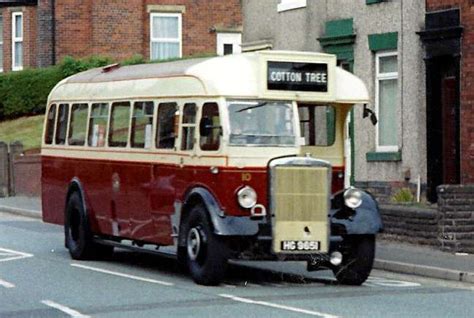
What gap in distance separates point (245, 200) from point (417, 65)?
9.37 meters

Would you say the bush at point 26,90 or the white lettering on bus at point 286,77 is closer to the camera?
the white lettering on bus at point 286,77

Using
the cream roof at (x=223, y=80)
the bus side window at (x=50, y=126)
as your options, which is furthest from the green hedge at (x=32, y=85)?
the cream roof at (x=223, y=80)

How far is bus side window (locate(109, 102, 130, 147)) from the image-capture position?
66.1 ft

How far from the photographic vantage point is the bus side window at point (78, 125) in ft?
71.8

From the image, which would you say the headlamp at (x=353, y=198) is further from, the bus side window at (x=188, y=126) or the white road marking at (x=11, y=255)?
the white road marking at (x=11, y=255)

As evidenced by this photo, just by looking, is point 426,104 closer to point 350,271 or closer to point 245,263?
point 245,263

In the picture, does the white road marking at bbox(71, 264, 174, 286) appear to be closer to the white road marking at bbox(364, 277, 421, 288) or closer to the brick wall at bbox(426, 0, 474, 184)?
the white road marking at bbox(364, 277, 421, 288)

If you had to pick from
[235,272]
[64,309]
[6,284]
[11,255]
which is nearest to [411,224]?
[235,272]

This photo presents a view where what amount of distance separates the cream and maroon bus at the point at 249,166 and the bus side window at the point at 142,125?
14 millimetres

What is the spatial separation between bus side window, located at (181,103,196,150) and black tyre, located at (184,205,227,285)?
942mm

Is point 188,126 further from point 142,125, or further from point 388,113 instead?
point 388,113

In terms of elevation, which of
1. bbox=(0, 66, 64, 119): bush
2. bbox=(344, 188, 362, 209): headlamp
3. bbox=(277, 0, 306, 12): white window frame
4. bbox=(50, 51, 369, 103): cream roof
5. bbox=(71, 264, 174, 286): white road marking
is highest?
bbox=(277, 0, 306, 12): white window frame

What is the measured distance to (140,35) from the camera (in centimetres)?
4700

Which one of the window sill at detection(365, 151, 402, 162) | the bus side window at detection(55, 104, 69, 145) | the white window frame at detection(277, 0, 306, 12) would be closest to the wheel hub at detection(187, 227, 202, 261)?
the bus side window at detection(55, 104, 69, 145)
